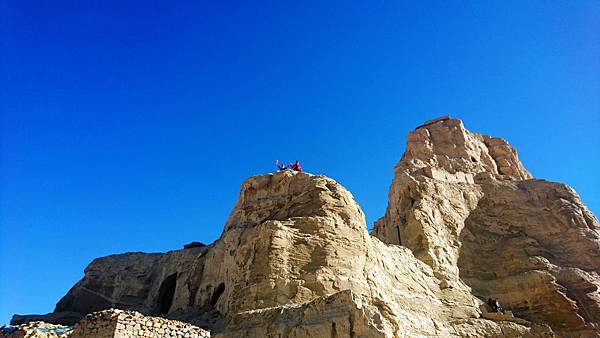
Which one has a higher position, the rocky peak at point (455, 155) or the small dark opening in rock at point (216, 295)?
the rocky peak at point (455, 155)

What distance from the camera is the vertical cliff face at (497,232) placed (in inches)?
1108

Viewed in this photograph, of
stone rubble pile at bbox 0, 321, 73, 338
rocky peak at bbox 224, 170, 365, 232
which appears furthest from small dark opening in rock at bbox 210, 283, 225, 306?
stone rubble pile at bbox 0, 321, 73, 338

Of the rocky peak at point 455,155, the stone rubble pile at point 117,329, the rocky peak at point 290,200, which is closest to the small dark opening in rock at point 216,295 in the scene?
the rocky peak at point 290,200

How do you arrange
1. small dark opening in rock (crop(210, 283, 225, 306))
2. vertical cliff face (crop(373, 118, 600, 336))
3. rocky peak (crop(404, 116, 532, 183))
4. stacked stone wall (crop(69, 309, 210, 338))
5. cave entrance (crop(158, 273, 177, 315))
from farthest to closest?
rocky peak (crop(404, 116, 532, 183)), cave entrance (crop(158, 273, 177, 315)), vertical cliff face (crop(373, 118, 600, 336)), small dark opening in rock (crop(210, 283, 225, 306)), stacked stone wall (crop(69, 309, 210, 338))

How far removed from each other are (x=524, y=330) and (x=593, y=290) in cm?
716

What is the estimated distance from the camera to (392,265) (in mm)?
24734

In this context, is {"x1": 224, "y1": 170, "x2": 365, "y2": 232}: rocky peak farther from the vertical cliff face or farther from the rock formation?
the vertical cliff face

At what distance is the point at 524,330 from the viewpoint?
957 inches

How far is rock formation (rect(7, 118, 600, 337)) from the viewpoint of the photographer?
→ 19141 mm

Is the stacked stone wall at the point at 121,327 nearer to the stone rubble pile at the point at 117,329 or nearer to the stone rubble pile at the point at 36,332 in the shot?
the stone rubble pile at the point at 117,329

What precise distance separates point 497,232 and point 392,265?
1348 centimetres

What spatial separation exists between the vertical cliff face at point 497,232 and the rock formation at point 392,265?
0.09 meters

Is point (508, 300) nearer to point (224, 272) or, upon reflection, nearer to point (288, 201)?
point (288, 201)

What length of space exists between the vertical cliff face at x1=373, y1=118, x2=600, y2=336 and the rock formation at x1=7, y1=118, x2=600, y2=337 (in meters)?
0.09
